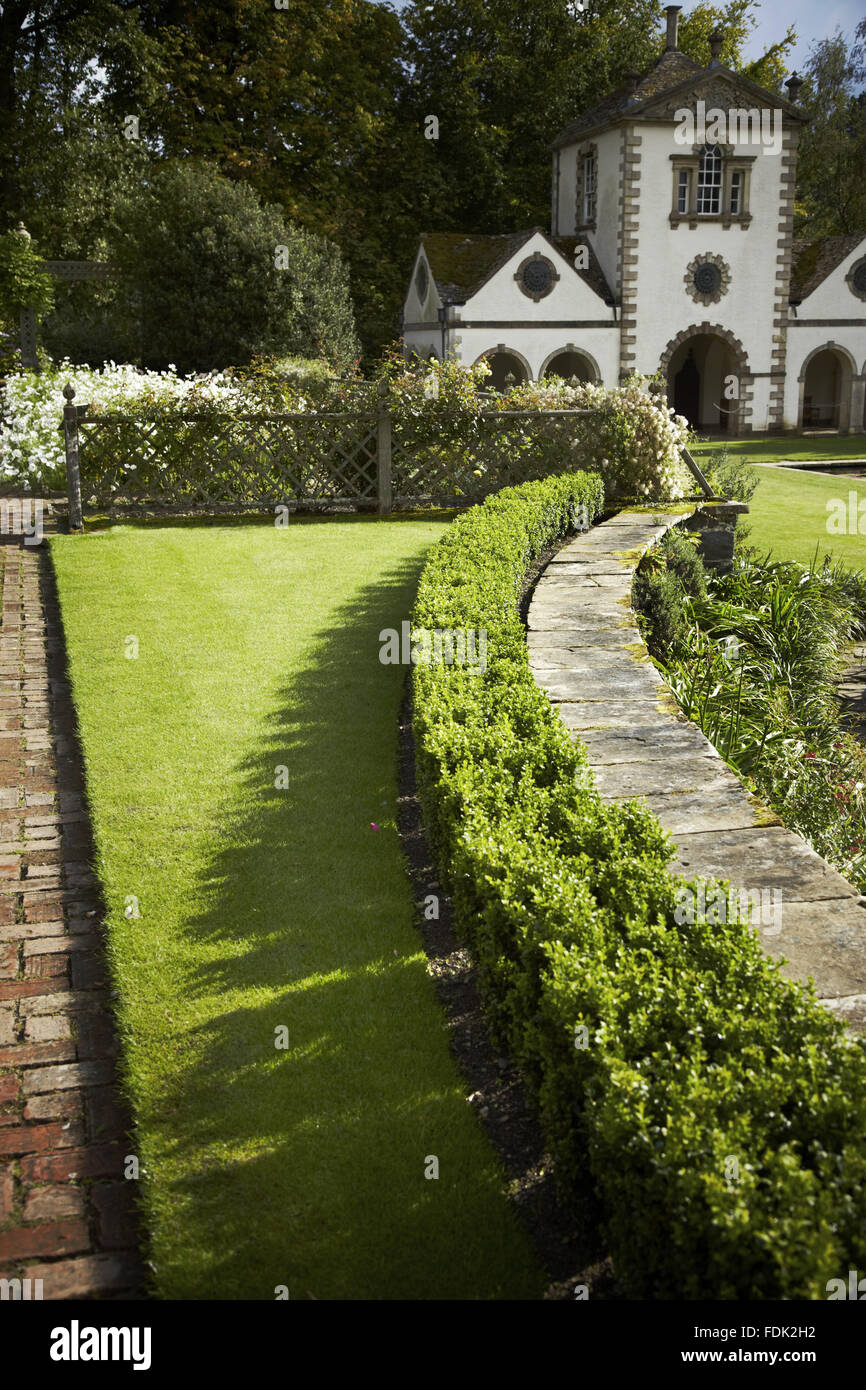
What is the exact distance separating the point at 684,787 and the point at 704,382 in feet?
117

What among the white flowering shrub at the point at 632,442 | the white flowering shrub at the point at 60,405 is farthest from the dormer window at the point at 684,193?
the white flowering shrub at the point at 60,405

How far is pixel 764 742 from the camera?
7.89 metres

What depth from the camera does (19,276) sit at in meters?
27.1

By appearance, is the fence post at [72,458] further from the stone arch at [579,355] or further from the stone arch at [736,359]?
the stone arch at [736,359]

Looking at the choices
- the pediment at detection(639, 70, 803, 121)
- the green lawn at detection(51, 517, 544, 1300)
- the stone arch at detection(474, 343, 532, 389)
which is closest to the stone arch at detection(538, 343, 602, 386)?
the stone arch at detection(474, 343, 532, 389)

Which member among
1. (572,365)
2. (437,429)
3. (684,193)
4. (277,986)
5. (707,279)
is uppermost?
(684,193)

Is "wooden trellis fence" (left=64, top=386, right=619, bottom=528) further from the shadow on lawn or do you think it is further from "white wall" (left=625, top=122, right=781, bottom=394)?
"white wall" (left=625, top=122, right=781, bottom=394)

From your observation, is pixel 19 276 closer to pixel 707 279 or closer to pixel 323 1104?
pixel 707 279

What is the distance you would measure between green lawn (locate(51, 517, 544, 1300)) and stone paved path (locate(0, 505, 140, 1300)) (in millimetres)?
131

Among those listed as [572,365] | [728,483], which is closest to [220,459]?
[728,483]

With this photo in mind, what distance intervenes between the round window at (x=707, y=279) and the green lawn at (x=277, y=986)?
28.6 metres

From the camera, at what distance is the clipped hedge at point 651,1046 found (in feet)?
7.52
